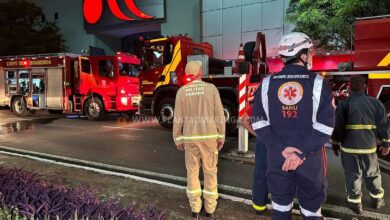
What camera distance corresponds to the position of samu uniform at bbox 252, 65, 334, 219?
2641mm

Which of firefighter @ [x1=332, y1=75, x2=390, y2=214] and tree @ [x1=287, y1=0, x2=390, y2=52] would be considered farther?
tree @ [x1=287, y1=0, x2=390, y2=52]

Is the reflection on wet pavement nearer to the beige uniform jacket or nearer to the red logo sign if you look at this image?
the beige uniform jacket

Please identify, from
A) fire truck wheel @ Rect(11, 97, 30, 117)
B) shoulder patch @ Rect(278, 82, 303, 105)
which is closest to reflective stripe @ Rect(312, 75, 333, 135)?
shoulder patch @ Rect(278, 82, 303, 105)

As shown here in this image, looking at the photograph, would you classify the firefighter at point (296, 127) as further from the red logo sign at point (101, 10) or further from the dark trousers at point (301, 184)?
the red logo sign at point (101, 10)

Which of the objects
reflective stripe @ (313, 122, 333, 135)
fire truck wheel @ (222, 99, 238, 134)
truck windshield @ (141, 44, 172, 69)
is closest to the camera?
reflective stripe @ (313, 122, 333, 135)

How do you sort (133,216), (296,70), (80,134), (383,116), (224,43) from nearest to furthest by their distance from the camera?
(133,216) → (296,70) → (383,116) → (80,134) → (224,43)

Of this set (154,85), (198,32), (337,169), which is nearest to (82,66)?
(154,85)

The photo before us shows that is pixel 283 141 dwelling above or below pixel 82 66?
below

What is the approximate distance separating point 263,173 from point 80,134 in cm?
752

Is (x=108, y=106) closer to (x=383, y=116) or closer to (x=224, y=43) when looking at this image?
(x=224, y=43)

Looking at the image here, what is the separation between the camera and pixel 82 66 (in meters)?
14.4

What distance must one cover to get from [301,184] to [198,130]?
1428 millimetres

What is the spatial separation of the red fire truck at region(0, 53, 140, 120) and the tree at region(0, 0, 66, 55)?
33.3 ft

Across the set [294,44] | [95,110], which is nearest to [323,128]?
[294,44]
